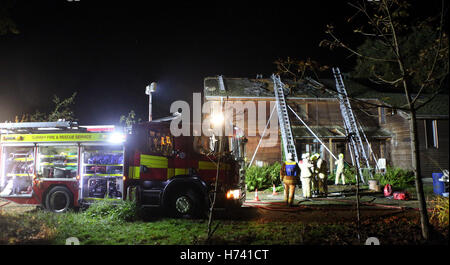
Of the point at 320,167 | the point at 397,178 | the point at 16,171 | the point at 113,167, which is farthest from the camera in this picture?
the point at 397,178

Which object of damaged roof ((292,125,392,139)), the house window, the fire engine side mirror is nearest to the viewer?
the fire engine side mirror

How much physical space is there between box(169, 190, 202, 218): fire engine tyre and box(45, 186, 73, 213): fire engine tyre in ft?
10.2

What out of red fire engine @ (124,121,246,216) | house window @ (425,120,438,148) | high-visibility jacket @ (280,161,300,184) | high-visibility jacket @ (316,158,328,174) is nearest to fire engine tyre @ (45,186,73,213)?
red fire engine @ (124,121,246,216)

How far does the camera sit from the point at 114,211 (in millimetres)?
6234

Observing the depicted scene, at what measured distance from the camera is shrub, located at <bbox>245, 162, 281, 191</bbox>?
498 inches

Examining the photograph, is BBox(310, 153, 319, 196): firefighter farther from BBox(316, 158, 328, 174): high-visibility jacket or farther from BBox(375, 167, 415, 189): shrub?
BBox(375, 167, 415, 189): shrub

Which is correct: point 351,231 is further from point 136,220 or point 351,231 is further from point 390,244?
point 136,220

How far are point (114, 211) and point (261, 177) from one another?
813cm

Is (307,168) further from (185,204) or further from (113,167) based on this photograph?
(113,167)

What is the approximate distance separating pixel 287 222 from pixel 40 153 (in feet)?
23.9

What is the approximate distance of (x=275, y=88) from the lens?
1781 cm

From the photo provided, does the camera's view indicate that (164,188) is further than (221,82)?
No

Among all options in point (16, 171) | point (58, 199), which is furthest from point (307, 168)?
point (16, 171)
